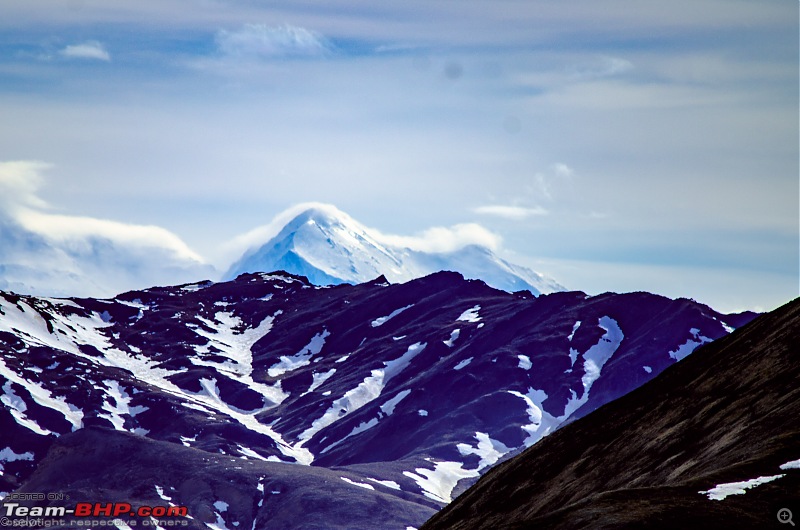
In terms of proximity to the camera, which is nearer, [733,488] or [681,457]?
[733,488]

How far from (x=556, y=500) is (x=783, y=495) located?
50780 mm

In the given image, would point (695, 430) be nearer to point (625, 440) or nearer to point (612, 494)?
point (625, 440)

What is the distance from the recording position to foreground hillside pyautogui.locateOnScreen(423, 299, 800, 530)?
56.4 meters

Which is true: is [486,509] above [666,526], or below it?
above

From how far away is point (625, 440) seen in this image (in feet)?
372

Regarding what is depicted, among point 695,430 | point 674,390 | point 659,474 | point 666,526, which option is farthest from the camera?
point 674,390

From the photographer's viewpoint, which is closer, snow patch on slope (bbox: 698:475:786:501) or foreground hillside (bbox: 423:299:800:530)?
foreground hillside (bbox: 423:299:800:530)

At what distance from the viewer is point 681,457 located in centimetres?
9394

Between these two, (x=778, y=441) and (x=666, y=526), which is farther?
(x=778, y=441)

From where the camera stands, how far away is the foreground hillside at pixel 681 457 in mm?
56406

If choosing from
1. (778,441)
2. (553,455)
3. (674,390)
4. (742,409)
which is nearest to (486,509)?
(553,455)

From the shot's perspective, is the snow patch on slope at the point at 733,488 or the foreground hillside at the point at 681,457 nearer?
the foreground hillside at the point at 681,457

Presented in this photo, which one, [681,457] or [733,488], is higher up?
[681,457]

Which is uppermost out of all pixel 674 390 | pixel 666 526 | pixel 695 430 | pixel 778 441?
pixel 674 390
